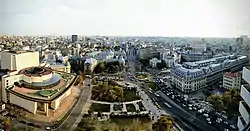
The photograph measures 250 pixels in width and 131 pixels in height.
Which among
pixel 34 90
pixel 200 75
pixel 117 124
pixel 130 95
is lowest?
pixel 117 124

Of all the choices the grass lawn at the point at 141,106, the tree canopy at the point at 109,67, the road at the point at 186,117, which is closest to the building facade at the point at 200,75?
the road at the point at 186,117

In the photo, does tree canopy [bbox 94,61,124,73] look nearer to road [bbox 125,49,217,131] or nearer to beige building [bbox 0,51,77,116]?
beige building [bbox 0,51,77,116]

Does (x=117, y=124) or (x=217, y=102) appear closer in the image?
(x=117, y=124)

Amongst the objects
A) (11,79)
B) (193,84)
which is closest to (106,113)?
(11,79)

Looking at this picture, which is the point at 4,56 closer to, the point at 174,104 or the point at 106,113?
the point at 106,113

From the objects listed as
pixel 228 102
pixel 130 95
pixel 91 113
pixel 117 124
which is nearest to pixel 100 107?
pixel 91 113

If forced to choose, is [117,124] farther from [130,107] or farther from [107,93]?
[107,93]

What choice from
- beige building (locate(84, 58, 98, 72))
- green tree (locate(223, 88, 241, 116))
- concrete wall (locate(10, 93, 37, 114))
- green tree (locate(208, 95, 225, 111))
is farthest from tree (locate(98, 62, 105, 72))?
green tree (locate(223, 88, 241, 116))
